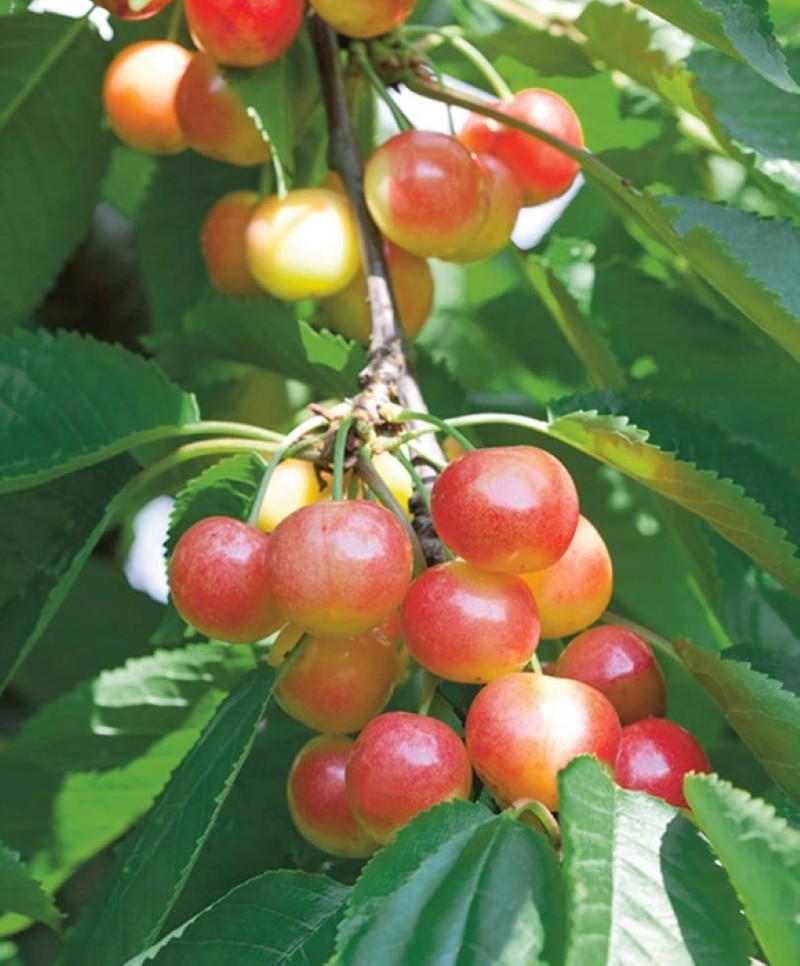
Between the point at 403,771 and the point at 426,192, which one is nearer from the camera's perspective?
the point at 403,771

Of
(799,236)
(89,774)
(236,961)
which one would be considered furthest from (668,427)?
(89,774)

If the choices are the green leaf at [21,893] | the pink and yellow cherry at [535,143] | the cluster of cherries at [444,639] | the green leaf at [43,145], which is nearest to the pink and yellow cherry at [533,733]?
the cluster of cherries at [444,639]

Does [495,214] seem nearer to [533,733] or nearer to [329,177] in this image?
[329,177]

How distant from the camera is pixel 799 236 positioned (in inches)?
41.6

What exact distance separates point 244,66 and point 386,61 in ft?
0.50

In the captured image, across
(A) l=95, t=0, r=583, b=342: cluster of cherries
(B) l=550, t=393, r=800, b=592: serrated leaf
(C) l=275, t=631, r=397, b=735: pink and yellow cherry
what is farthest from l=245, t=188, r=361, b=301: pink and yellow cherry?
(C) l=275, t=631, r=397, b=735: pink and yellow cherry

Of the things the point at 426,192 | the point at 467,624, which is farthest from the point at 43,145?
the point at 467,624

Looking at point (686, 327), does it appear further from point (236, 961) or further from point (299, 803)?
point (236, 961)

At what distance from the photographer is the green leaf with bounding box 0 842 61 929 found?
0.89 meters

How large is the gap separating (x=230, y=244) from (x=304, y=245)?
0.47 ft

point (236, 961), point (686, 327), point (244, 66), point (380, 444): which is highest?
point (244, 66)

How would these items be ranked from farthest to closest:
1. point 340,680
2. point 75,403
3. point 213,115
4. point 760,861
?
point 213,115 → point 75,403 → point 340,680 → point 760,861

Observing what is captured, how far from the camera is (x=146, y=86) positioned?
4.11ft

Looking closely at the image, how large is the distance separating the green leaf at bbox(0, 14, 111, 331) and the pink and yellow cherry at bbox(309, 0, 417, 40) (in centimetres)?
33
